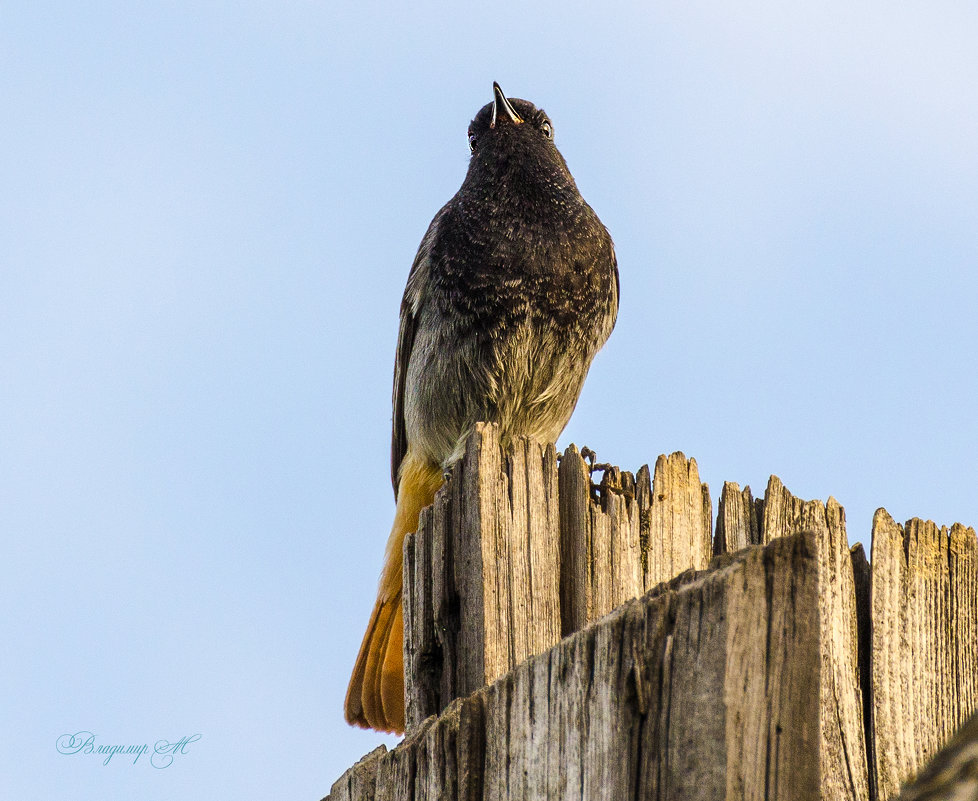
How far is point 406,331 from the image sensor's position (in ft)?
19.2

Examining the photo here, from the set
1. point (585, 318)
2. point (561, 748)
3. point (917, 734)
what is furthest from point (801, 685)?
point (585, 318)

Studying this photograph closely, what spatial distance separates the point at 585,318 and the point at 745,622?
353cm

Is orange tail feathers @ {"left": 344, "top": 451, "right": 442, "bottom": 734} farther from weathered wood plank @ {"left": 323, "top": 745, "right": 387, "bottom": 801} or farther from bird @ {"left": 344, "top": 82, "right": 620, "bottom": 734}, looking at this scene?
weathered wood plank @ {"left": 323, "top": 745, "right": 387, "bottom": 801}

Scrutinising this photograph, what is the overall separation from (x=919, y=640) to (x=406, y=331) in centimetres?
349

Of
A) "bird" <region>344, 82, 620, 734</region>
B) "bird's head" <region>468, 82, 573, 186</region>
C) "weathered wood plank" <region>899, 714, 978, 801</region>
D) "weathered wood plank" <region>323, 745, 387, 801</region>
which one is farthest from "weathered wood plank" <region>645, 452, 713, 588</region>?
"bird's head" <region>468, 82, 573, 186</region>

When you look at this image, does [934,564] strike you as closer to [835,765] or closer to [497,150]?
[835,765]


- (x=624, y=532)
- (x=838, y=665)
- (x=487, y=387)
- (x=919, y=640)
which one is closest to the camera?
(x=838, y=665)

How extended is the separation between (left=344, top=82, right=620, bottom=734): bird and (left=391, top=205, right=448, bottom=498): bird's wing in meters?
0.01

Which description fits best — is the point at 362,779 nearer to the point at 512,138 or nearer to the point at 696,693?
the point at 696,693

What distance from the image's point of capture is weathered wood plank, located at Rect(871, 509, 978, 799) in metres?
2.57

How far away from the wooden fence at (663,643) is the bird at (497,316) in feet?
5.00

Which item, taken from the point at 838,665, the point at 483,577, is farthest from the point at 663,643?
the point at 483,577

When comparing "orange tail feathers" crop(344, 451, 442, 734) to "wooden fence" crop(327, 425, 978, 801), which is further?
"orange tail feathers" crop(344, 451, 442, 734)

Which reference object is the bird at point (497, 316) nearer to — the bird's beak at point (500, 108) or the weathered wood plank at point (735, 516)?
the bird's beak at point (500, 108)
